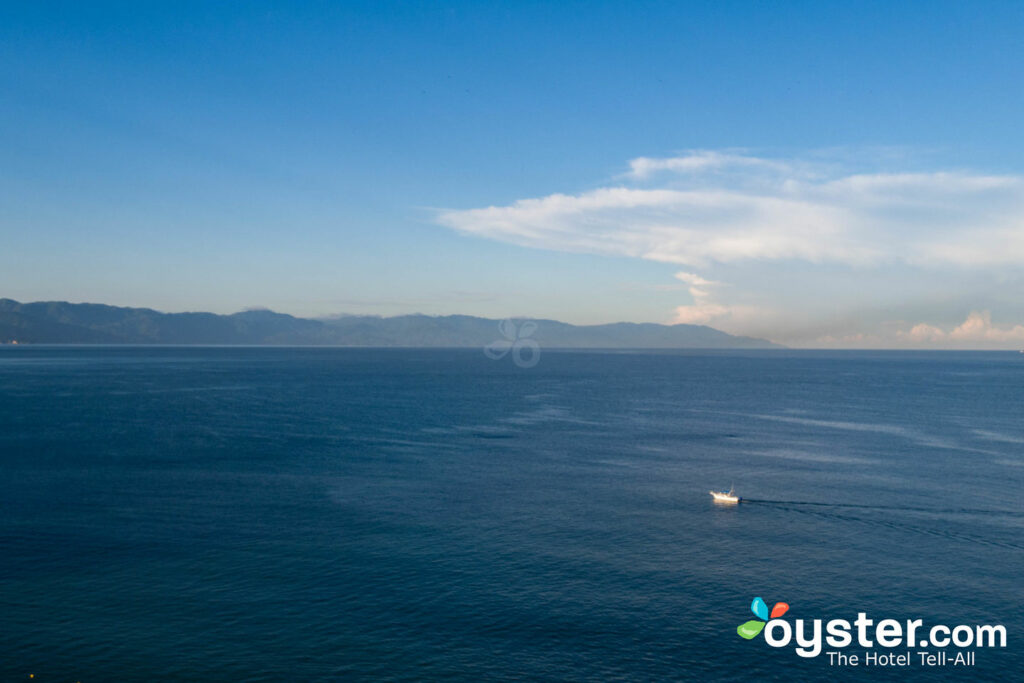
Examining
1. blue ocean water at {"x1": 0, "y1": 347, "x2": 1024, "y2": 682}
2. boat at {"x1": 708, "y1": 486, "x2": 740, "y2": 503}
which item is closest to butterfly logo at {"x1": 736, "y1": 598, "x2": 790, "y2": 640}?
blue ocean water at {"x1": 0, "y1": 347, "x2": 1024, "y2": 682}

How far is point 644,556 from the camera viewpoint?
61406 mm

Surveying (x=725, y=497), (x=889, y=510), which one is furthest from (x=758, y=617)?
(x=889, y=510)

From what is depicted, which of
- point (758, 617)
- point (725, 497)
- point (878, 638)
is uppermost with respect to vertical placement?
point (725, 497)

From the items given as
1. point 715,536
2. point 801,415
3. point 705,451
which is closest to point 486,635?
point 715,536

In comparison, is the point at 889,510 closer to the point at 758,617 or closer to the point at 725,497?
the point at 725,497

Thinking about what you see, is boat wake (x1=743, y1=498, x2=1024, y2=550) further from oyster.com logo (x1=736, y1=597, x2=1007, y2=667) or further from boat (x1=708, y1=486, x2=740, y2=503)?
oyster.com logo (x1=736, y1=597, x2=1007, y2=667)

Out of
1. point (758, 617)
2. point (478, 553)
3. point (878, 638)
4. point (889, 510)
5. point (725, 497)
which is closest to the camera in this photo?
point (878, 638)

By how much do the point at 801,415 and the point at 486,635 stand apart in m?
143

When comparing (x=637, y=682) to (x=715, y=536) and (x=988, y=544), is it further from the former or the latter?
(x=988, y=544)

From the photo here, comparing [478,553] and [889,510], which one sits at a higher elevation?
[889,510]

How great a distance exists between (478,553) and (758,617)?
25.1m

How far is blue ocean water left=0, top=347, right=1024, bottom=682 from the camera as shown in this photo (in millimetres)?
44250

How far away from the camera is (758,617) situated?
49625 millimetres

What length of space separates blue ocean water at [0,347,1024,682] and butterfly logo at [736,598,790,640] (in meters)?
0.90
